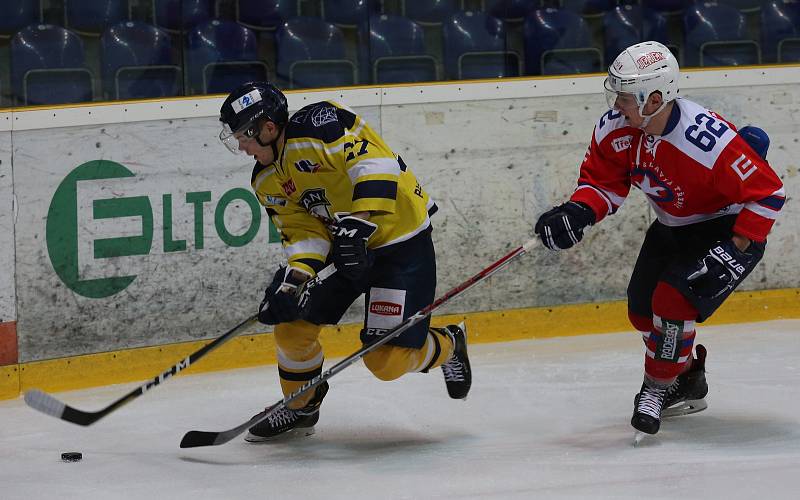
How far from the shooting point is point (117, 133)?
4457 millimetres

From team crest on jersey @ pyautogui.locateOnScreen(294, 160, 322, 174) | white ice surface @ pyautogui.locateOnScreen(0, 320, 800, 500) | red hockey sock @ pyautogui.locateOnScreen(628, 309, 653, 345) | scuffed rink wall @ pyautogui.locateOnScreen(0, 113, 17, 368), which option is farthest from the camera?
scuffed rink wall @ pyautogui.locateOnScreen(0, 113, 17, 368)

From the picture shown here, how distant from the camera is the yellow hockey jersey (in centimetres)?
325

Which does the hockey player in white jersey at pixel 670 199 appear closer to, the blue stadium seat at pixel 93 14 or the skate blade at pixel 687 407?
the skate blade at pixel 687 407

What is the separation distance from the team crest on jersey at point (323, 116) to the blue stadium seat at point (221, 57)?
5.12 feet

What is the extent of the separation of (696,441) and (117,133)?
2.39 m

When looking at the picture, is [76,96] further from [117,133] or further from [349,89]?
[349,89]

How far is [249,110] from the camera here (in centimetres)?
321

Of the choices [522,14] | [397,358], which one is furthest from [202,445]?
[522,14]

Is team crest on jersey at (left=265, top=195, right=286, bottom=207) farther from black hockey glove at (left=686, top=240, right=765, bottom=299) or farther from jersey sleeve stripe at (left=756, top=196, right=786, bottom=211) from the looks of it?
jersey sleeve stripe at (left=756, top=196, right=786, bottom=211)

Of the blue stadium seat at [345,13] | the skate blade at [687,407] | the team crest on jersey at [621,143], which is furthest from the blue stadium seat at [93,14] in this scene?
the skate blade at [687,407]

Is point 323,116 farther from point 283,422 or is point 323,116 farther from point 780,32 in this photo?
point 780,32

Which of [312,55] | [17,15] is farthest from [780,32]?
[17,15]

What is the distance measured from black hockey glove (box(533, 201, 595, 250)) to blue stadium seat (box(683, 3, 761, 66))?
230 cm

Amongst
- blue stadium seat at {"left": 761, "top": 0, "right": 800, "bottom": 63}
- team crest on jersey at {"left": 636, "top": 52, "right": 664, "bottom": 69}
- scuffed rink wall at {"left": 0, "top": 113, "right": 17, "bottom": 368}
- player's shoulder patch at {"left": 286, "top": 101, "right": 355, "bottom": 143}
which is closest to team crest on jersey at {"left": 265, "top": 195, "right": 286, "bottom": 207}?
player's shoulder patch at {"left": 286, "top": 101, "right": 355, "bottom": 143}
